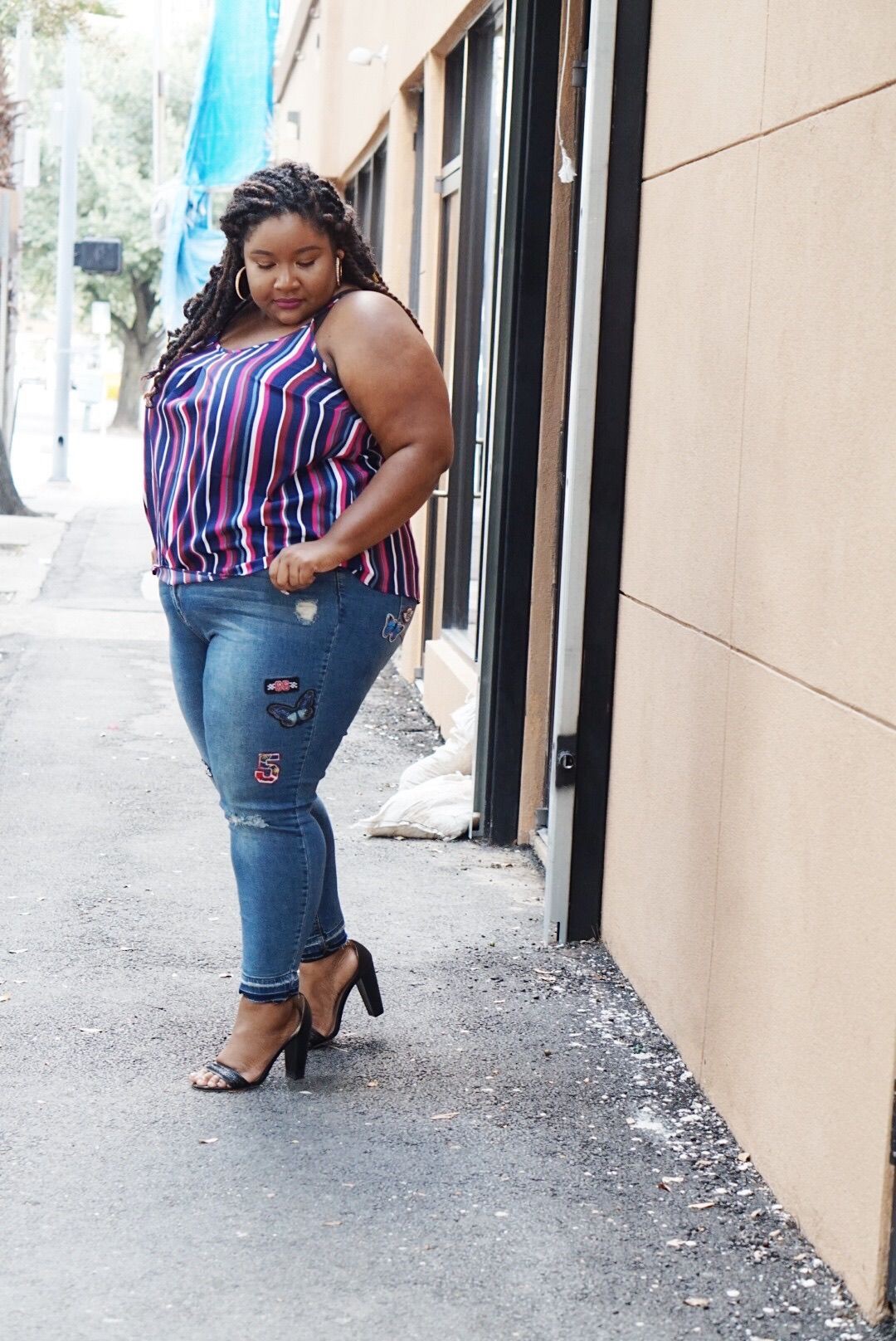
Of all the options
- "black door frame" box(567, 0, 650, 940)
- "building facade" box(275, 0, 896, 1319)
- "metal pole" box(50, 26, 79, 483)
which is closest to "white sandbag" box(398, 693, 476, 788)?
"building facade" box(275, 0, 896, 1319)

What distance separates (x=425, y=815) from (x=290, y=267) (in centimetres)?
280

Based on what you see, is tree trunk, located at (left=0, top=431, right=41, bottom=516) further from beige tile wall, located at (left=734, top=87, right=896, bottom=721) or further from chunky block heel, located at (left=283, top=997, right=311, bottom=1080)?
beige tile wall, located at (left=734, top=87, right=896, bottom=721)

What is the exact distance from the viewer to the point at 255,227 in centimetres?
349

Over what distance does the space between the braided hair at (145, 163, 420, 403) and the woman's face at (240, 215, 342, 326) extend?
0.03 metres

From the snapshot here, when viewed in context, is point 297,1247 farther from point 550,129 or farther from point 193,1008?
point 550,129

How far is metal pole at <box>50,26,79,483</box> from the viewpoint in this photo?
21.5 m

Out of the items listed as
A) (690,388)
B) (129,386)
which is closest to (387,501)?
(690,388)

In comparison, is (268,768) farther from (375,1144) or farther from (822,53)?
(822,53)

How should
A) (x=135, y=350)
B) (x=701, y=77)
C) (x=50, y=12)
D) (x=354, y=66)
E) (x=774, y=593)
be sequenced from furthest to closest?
(x=135, y=350) → (x=50, y=12) → (x=354, y=66) → (x=701, y=77) → (x=774, y=593)

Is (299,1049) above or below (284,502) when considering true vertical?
below

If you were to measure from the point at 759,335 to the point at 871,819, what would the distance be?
3.53 ft

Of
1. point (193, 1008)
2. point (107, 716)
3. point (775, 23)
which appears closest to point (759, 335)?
point (775, 23)

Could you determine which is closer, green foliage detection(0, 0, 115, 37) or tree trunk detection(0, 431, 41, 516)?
green foliage detection(0, 0, 115, 37)

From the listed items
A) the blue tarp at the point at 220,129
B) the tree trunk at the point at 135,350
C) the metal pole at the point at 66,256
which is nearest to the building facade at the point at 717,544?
the blue tarp at the point at 220,129
